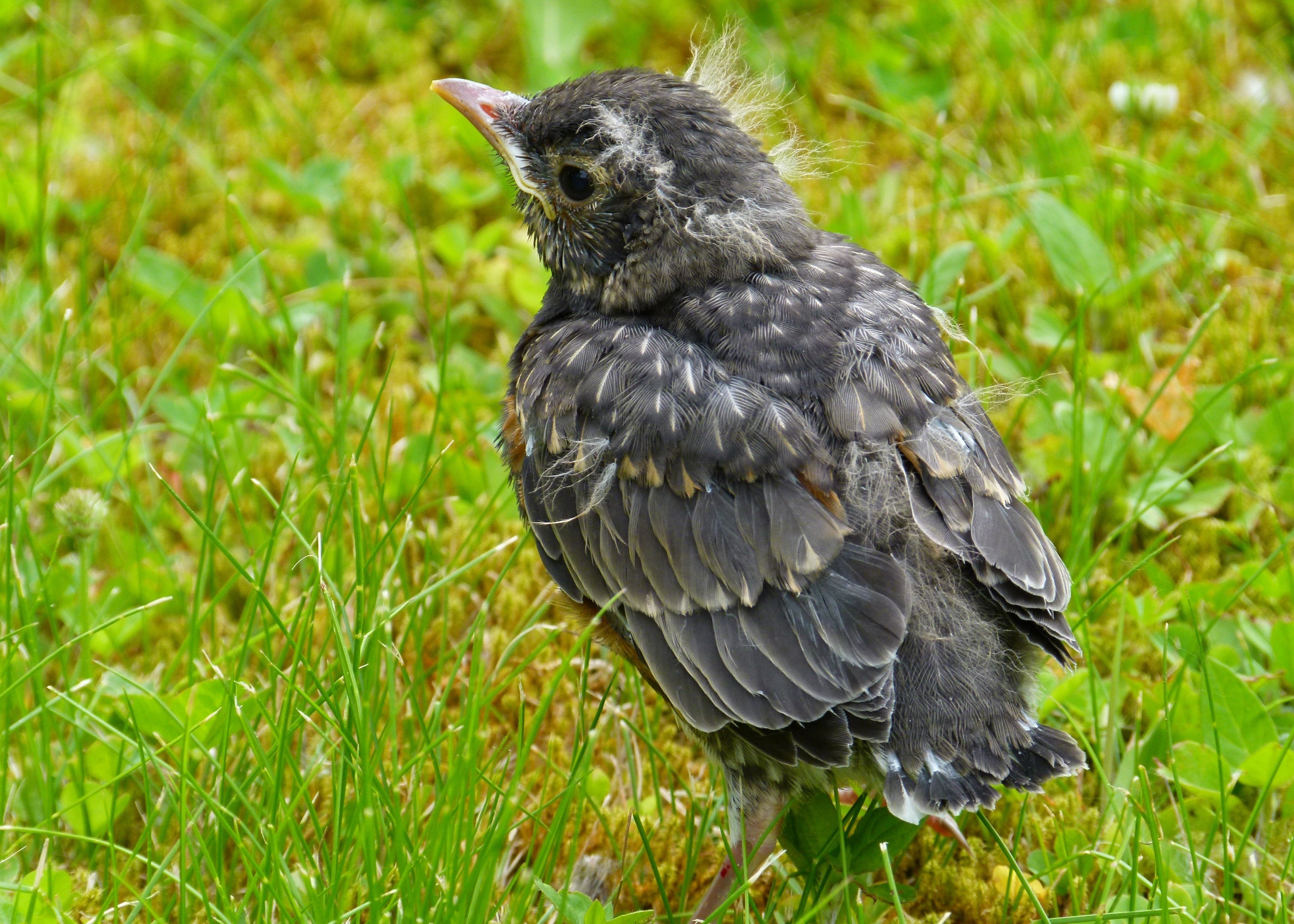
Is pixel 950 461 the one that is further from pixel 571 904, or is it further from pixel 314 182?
pixel 314 182

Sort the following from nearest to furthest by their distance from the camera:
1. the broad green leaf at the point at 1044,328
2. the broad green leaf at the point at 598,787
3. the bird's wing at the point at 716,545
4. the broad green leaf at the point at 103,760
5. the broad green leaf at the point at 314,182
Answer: the bird's wing at the point at 716,545, the broad green leaf at the point at 103,760, the broad green leaf at the point at 598,787, the broad green leaf at the point at 1044,328, the broad green leaf at the point at 314,182

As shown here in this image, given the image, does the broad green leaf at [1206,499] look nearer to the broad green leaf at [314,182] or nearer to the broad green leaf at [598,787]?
the broad green leaf at [598,787]

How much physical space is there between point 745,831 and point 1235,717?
1087 millimetres

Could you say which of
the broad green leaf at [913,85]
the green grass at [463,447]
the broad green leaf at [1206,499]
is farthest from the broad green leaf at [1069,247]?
the broad green leaf at [913,85]

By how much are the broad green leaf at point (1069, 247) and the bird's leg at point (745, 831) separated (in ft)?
6.78

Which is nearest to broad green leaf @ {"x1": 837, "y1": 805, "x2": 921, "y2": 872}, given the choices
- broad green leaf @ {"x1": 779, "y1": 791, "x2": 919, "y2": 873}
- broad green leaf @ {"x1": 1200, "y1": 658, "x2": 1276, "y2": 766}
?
broad green leaf @ {"x1": 779, "y1": 791, "x2": 919, "y2": 873}

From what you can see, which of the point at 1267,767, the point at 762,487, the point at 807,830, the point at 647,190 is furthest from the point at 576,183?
the point at 1267,767

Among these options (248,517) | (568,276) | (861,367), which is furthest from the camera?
(248,517)

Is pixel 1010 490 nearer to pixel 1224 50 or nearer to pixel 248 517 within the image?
pixel 248 517

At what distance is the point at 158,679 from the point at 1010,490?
198 cm

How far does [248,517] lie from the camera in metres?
3.47

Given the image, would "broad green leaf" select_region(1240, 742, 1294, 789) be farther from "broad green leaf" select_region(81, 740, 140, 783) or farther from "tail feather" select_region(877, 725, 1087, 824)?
"broad green leaf" select_region(81, 740, 140, 783)

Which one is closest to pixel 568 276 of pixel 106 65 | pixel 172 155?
pixel 172 155

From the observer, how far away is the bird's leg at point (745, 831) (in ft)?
8.20
